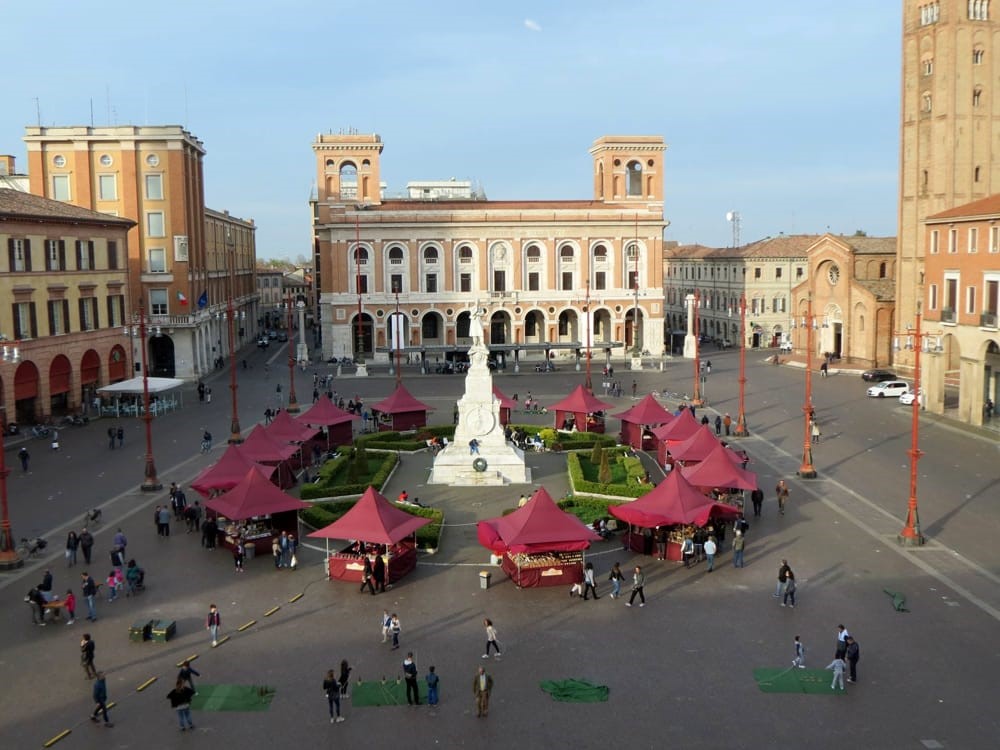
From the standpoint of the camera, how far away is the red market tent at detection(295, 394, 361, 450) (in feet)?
148

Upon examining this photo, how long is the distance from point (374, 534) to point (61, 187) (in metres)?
56.0

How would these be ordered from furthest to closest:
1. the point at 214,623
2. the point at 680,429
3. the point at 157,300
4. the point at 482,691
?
the point at 157,300 < the point at 680,429 < the point at 214,623 < the point at 482,691

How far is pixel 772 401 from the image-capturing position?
58781mm

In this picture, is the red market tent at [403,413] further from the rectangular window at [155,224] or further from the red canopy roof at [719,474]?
the rectangular window at [155,224]

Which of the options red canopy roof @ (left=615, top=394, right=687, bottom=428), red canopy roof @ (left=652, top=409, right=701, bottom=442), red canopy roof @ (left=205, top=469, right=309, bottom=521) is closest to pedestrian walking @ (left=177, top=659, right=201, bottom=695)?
red canopy roof @ (left=205, top=469, right=309, bottom=521)

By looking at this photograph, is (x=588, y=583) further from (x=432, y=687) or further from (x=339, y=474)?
(x=339, y=474)

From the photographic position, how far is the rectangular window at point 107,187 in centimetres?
7031

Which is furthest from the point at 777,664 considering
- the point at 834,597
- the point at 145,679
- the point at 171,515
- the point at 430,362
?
the point at 430,362

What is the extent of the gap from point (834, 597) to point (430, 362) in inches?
2539

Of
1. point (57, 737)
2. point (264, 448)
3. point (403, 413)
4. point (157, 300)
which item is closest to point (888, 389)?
point (403, 413)

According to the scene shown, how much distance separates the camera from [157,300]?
237 ft

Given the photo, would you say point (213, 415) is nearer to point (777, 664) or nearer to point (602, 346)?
point (602, 346)

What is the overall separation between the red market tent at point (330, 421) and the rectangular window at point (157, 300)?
31355 millimetres

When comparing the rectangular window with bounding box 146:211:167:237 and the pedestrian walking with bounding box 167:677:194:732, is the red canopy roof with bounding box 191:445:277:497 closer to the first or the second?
the pedestrian walking with bounding box 167:677:194:732
